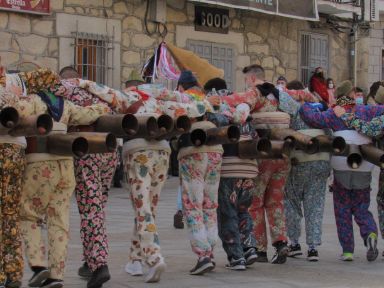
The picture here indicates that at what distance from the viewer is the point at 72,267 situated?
808cm

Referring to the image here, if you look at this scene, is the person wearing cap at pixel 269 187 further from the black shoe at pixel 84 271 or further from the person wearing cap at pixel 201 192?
the black shoe at pixel 84 271

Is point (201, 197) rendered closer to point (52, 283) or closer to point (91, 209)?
point (91, 209)

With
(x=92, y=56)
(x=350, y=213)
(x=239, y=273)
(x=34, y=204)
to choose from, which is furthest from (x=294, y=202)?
(x=92, y=56)

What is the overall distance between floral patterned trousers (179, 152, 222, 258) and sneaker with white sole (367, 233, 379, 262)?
1671 mm

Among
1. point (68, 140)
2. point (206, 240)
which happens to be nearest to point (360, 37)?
point (206, 240)

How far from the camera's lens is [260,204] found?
8656 mm

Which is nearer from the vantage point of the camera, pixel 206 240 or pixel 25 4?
pixel 206 240

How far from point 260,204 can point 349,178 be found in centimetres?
85

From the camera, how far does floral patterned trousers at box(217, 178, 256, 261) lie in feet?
26.5

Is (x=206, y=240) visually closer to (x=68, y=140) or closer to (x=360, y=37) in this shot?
(x=68, y=140)

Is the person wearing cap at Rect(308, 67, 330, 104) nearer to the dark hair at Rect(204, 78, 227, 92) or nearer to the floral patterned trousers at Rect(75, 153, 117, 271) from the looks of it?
the dark hair at Rect(204, 78, 227, 92)

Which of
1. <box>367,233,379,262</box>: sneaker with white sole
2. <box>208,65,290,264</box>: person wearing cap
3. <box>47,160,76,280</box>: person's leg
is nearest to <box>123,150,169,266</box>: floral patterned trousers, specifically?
<box>47,160,76,280</box>: person's leg

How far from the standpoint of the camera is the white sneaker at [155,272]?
7254mm

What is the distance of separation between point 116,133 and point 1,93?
→ 91 cm
